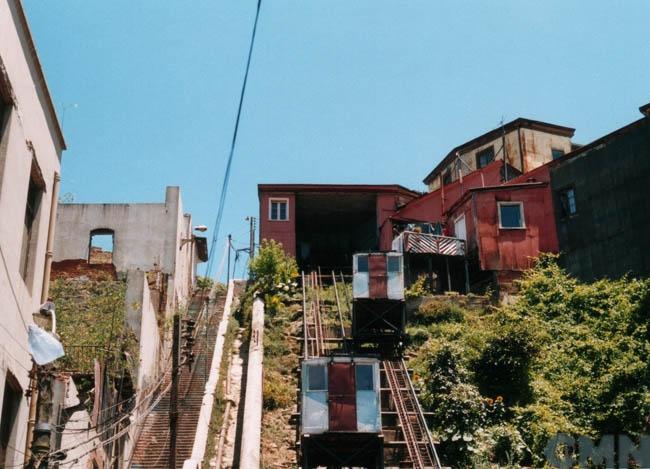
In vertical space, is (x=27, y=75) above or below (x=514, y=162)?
below

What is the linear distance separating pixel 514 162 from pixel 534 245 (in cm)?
1332

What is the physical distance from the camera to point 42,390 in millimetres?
14875

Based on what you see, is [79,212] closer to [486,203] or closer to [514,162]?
[486,203]

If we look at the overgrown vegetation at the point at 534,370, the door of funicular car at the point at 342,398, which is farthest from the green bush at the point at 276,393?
the overgrown vegetation at the point at 534,370

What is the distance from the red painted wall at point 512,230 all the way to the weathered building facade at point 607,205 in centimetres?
84

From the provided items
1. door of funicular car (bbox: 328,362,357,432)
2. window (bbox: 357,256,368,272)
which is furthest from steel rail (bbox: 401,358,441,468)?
window (bbox: 357,256,368,272)

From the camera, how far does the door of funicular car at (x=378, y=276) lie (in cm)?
2964

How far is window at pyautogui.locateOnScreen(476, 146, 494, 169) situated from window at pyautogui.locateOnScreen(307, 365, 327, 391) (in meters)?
30.7

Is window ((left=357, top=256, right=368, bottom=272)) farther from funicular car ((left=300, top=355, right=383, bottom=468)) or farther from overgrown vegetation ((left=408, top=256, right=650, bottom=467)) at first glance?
funicular car ((left=300, top=355, right=383, bottom=468))

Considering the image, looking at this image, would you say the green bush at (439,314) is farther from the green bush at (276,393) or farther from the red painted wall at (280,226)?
the red painted wall at (280,226)

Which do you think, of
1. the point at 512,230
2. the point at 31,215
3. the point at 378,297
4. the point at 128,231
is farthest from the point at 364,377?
the point at 128,231

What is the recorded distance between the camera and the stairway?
22.4 m

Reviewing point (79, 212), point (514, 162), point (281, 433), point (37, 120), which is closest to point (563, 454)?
point (281, 433)

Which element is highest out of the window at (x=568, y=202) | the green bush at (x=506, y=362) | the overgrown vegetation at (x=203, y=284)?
the window at (x=568, y=202)
